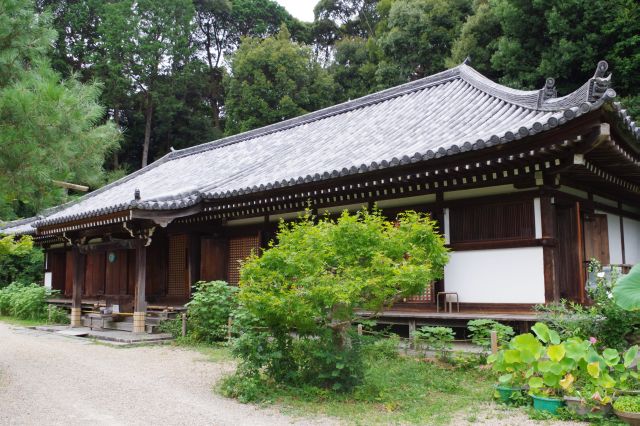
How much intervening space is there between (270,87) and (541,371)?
29.6m

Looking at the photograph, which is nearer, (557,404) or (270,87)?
(557,404)

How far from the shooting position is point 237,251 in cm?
1434

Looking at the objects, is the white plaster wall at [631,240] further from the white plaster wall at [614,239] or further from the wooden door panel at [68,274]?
the wooden door panel at [68,274]

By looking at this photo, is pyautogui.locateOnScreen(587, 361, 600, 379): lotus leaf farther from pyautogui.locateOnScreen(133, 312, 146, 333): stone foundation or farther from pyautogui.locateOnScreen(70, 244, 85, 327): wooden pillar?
pyautogui.locateOnScreen(70, 244, 85, 327): wooden pillar

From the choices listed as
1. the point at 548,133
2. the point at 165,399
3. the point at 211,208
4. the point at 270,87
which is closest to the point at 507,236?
the point at 548,133

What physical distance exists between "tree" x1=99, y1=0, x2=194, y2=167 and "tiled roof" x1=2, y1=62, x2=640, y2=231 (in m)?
16.0

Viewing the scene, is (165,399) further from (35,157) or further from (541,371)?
(541,371)

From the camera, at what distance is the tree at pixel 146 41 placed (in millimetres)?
34250

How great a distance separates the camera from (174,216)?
43.0ft

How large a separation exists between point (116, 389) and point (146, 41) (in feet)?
103

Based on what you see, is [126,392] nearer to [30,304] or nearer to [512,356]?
[512,356]

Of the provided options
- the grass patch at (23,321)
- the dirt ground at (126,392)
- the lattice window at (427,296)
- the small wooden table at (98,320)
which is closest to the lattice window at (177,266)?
the small wooden table at (98,320)

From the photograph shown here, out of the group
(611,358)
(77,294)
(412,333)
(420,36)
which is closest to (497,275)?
(412,333)

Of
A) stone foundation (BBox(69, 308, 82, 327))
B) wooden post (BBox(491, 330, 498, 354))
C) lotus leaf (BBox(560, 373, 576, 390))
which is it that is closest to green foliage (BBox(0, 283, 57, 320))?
stone foundation (BBox(69, 308, 82, 327))
